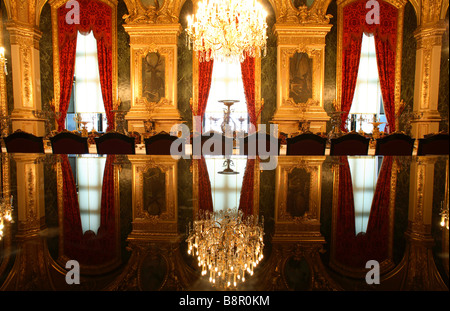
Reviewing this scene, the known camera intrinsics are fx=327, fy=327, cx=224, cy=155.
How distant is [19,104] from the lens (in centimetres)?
866

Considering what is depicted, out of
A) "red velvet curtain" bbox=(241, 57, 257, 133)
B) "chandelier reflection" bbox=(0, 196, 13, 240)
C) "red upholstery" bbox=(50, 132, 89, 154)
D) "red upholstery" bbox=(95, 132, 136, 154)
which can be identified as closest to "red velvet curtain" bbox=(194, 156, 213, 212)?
"chandelier reflection" bbox=(0, 196, 13, 240)

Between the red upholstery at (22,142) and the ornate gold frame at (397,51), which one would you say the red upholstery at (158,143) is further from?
the ornate gold frame at (397,51)

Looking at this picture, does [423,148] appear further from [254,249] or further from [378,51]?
[378,51]

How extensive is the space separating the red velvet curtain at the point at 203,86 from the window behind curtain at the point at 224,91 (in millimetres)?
331

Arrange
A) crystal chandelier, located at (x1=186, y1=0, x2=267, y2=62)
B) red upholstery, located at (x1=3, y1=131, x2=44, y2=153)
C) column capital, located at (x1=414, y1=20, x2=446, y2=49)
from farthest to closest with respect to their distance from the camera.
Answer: column capital, located at (x1=414, y1=20, x2=446, y2=49)
crystal chandelier, located at (x1=186, y1=0, x2=267, y2=62)
red upholstery, located at (x1=3, y1=131, x2=44, y2=153)

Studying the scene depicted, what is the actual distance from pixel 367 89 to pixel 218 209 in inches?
382

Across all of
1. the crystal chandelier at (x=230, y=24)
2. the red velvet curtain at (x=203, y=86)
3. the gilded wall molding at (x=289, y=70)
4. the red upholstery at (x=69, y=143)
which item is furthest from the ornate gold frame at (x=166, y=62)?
the red upholstery at (x=69, y=143)

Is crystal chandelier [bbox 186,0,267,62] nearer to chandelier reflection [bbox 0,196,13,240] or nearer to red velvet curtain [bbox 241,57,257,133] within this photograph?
red velvet curtain [bbox 241,57,257,133]

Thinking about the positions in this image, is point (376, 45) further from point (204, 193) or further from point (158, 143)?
point (204, 193)

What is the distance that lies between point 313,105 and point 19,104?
7.80 metres

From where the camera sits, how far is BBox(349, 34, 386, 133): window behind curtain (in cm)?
944

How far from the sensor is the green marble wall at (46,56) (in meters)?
9.08

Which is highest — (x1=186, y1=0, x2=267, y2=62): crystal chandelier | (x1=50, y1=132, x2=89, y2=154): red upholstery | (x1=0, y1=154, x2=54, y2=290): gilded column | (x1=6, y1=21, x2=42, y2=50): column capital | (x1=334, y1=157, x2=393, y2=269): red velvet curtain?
(x1=6, y1=21, x2=42, y2=50): column capital

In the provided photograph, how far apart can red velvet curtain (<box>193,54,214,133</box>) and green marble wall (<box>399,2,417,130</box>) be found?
5343mm
